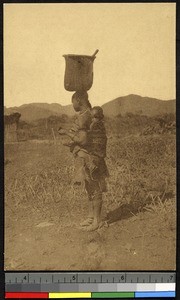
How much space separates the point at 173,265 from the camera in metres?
1.29

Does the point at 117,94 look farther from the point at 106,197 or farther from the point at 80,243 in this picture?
the point at 80,243

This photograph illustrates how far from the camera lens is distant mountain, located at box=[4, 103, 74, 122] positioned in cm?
128

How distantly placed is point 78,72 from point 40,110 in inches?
6.8

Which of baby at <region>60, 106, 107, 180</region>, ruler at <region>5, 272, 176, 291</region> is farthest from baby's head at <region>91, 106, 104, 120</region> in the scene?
ruler at <region>5, 272, 176, 291</region>

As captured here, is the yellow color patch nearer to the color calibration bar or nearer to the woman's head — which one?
the color calibration bar

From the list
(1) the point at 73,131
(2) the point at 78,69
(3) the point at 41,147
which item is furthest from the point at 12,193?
(2) the point at 78,69

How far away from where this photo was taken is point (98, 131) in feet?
4.22

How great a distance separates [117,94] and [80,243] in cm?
50

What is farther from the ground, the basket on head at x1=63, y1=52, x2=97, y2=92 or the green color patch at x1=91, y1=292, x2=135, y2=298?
the basket on head at x1=63, y1=52, x2=97, y2=92

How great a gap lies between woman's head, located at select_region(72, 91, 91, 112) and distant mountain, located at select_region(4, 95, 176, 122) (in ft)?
0.06

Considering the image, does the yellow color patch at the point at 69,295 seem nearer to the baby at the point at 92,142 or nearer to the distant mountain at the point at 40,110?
the baby at the point at 92,142

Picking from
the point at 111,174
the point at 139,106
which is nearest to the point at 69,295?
the point at 111,174

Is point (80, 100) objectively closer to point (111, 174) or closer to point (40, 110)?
point (40, 110)

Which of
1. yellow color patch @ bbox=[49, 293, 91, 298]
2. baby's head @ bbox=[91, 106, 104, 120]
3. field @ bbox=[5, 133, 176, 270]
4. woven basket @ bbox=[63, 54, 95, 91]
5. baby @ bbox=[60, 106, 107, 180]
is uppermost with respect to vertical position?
woven basket @ bbox=[63, 54, 95, 91]
